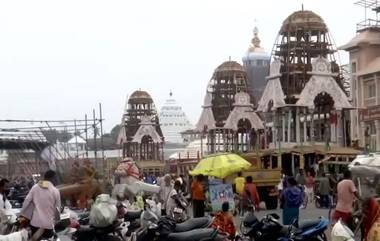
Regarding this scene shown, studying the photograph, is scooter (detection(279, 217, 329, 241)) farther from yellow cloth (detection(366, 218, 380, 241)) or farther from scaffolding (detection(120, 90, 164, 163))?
scaffolding (detection(120, 90, 164, 163))

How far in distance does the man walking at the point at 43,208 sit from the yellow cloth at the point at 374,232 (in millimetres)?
4351

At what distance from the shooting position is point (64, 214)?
38.3ft

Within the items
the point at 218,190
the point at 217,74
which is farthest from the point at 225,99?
the point at 218,190

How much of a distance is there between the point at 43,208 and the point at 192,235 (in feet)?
9.01

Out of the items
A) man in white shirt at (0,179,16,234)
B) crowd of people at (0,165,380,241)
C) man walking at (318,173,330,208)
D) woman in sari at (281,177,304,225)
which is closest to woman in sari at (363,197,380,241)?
crowd of people at (0,165,380,241)

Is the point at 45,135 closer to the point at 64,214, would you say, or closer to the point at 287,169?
the point at 287,169

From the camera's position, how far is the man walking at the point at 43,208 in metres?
10.2

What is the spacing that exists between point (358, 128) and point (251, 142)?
960 centimetres

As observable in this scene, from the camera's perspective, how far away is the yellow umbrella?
22.1 metres

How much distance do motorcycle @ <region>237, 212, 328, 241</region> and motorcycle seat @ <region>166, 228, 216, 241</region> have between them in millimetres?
1110

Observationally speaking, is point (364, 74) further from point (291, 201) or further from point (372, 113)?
point (291, 201)

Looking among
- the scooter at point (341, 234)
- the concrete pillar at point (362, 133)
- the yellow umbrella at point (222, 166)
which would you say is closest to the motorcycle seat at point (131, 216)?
the scooter at point (341, 234)

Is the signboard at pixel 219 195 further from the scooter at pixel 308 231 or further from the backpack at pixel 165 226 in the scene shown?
the backpack at pixel 165 226

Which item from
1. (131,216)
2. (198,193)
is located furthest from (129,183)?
(131,216)
